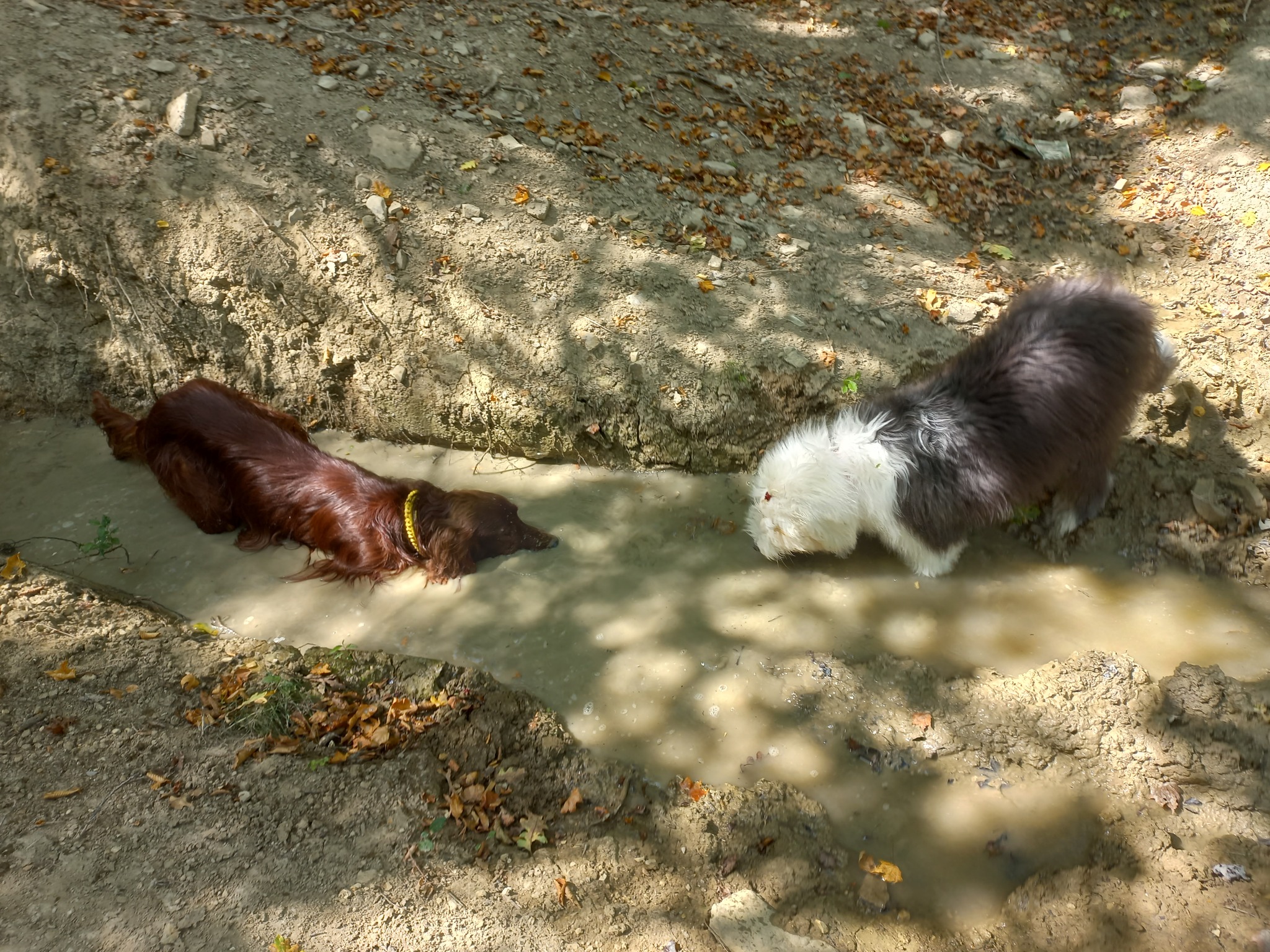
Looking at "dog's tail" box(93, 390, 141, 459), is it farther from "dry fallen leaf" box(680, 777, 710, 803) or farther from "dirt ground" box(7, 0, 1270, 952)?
"dry fallen leaf" box(680, 777, 710, 803)

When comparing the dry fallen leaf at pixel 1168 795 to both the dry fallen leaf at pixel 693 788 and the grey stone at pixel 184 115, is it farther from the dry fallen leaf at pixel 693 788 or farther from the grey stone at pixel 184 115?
the grey stone at pixel 184 115

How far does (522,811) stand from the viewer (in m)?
3.22

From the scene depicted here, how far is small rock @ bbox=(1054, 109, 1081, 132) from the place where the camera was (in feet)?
22.0

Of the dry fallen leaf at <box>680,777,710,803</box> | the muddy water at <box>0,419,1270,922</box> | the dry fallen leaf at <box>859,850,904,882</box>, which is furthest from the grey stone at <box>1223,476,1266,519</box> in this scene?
the dry fallen leaf at <box>680,777,710,803</box>

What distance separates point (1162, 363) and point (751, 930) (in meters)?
3.64

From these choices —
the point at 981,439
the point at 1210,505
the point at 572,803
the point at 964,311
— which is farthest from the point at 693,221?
the point at 572,803

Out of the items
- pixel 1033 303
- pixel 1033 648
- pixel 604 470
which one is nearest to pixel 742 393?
pixel 604 470

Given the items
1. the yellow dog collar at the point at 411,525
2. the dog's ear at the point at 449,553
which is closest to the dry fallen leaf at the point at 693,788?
the dog's ear at the point at 449,553

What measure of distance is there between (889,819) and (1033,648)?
1301 millimetres

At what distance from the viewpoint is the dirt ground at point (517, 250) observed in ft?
16.2

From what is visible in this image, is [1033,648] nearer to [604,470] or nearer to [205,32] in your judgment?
[604,470]

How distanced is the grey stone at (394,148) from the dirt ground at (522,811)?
10.7 feet

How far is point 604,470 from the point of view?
5.14 metres

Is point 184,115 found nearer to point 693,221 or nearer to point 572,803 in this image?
point 693,221
